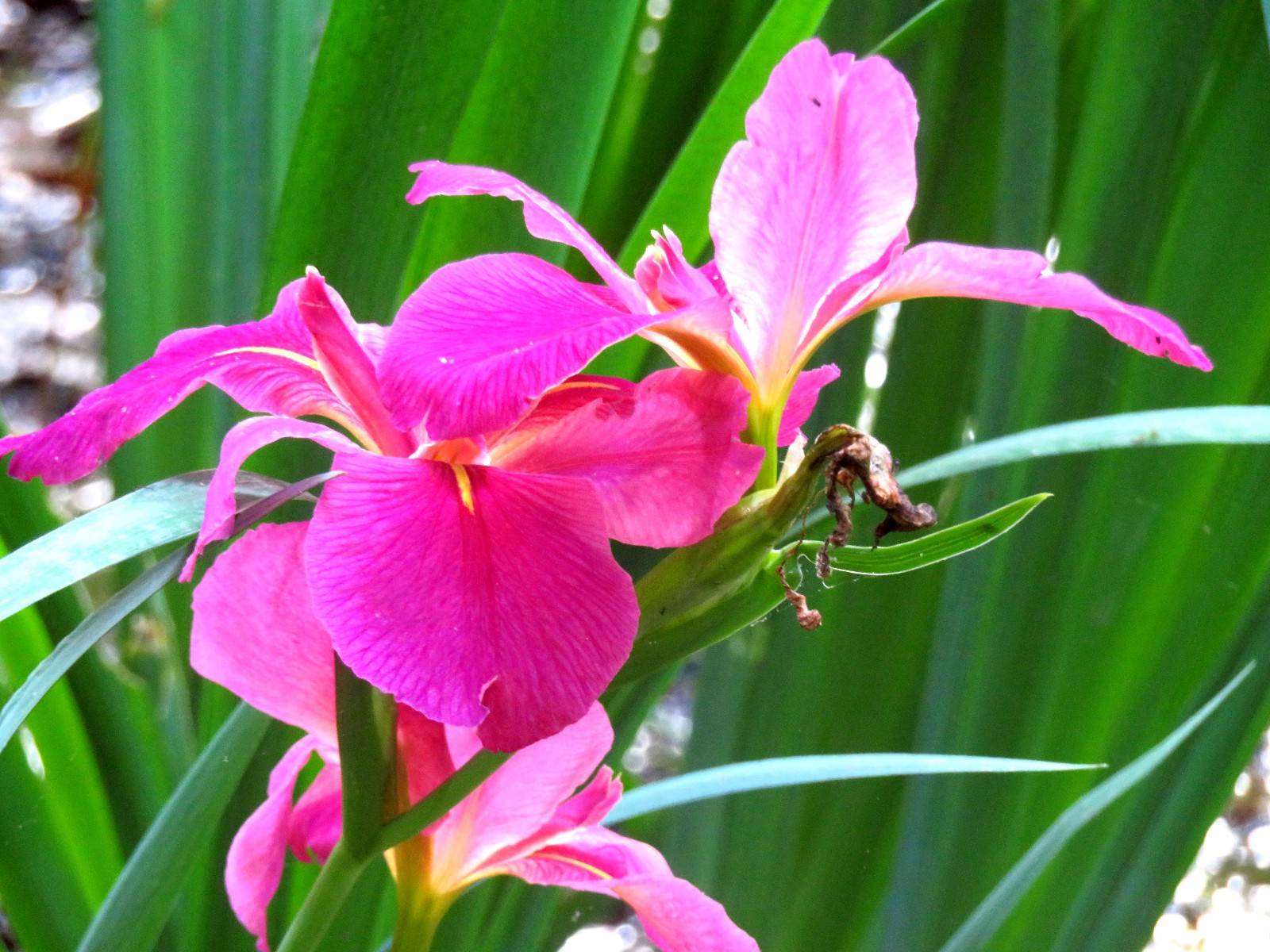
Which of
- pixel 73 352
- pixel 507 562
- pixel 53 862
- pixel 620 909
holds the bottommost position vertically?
pixel 620 909

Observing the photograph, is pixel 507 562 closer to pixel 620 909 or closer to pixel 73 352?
pixel 620 909

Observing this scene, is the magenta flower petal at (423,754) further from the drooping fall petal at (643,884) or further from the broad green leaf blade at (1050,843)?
the broad green leaf blade at (1050,843)

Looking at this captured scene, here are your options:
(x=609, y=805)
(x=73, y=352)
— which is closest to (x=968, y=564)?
(x=609, y=805)

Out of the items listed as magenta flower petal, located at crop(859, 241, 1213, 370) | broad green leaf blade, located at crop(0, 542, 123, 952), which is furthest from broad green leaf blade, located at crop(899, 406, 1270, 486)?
broad green leaf blade, located at crop(0, 542, 123, 952)

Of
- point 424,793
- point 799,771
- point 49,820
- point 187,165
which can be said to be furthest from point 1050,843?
point 187,165

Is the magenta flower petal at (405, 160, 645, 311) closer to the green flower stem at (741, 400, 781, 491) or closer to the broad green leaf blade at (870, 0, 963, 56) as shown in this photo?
the green flower stem at (741, 400, 781, 491)

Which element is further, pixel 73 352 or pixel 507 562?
pixel 73 352
